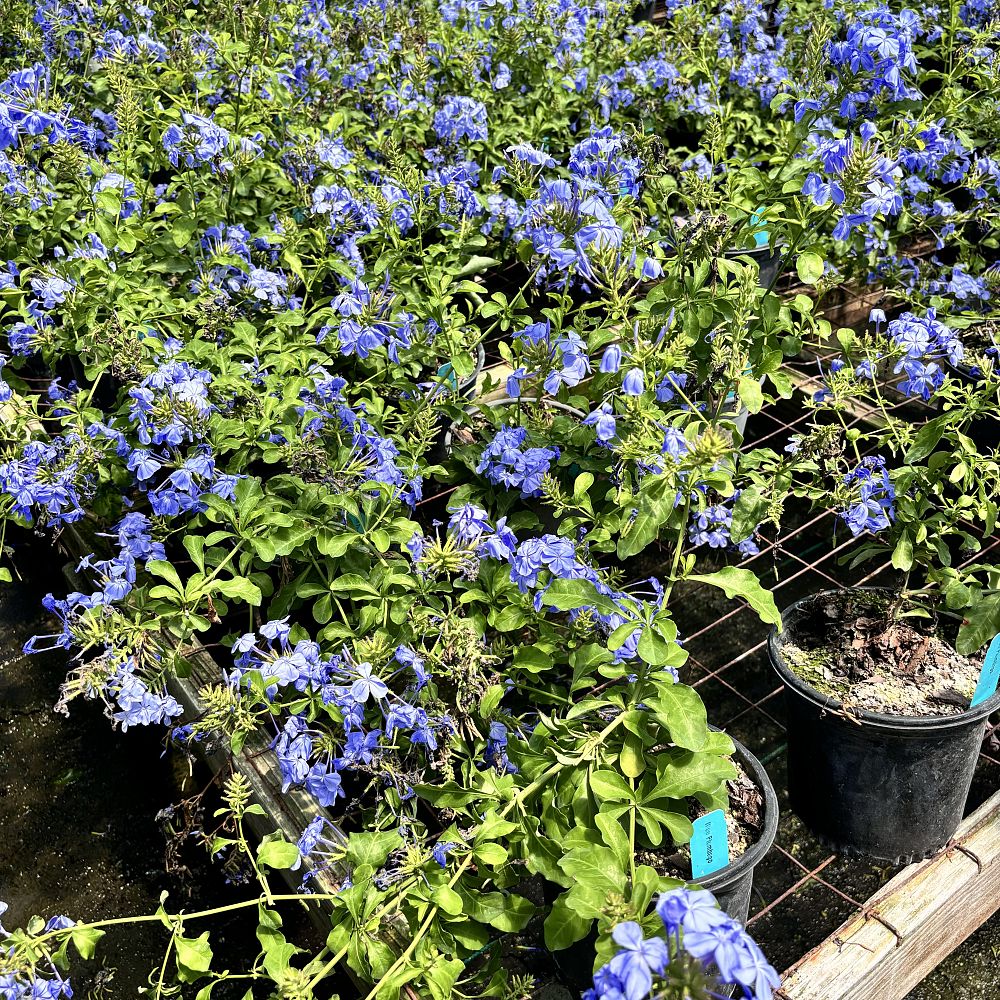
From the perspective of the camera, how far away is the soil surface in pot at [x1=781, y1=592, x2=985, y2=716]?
1999 mm

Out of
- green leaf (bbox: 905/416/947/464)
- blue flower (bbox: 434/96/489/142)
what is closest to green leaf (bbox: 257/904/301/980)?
green leaf (bbox: 905/416/947/464)

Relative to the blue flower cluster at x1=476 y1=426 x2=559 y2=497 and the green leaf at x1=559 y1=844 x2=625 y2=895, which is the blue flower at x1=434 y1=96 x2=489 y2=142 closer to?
the blue flower cluster at x1=476 y1=426 x2=559 y2=497

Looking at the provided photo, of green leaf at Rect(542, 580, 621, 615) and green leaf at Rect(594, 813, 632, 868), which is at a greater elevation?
green leaf at Rect(542, 580, 621, 615)

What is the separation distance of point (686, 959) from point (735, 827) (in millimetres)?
755

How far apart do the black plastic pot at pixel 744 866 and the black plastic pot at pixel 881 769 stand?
22 cm

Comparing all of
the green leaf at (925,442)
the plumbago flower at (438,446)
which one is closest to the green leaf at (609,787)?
the plumbago flower at (438,446)

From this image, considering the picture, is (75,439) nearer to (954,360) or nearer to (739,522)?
(739,522)

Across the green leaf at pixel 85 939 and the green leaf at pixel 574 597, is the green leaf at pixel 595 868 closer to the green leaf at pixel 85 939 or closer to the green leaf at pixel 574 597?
the green leaf at pixel 574 597

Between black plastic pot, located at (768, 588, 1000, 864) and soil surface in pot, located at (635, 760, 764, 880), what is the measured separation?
252mm

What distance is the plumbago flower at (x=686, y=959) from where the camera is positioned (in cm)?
102

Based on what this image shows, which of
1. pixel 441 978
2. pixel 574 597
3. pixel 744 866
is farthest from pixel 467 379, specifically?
pixel 441 978

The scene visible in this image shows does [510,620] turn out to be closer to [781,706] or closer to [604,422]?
[604,422]

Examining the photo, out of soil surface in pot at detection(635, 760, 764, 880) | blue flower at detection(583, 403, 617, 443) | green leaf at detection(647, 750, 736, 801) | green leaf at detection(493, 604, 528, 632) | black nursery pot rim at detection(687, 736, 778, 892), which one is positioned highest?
blue flower at detection(583, 403, 617, 443)

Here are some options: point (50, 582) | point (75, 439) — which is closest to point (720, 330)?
point (75, 439)
